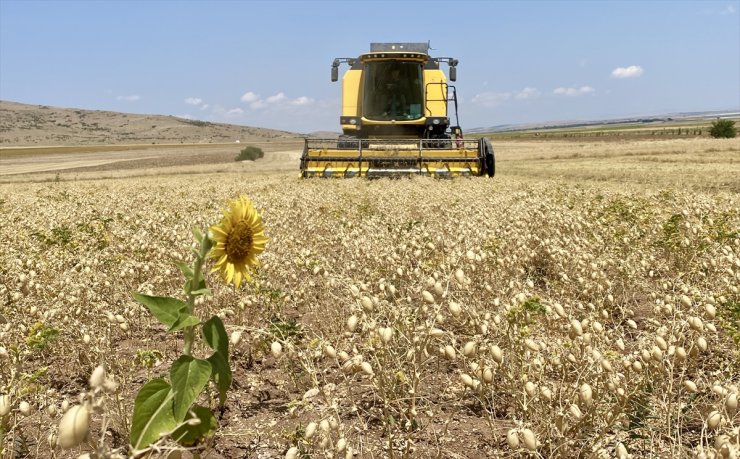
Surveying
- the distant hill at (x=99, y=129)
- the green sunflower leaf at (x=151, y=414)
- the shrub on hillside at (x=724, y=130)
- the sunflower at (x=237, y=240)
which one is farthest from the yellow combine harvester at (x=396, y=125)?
the distant hill at (x=99, y=129)

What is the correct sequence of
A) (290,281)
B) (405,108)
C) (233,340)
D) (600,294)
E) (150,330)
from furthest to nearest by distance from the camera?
(405,108), (290,281), (150,330), (600,294), (233,340)

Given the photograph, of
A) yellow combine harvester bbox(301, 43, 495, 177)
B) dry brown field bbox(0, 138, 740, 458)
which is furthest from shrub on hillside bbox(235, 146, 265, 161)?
dry brown field bbox(0, 138, 740, 458)

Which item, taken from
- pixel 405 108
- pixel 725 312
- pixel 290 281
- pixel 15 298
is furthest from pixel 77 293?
pixel 405 108

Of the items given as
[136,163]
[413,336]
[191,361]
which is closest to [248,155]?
[136,163]

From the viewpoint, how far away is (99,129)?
164 metres

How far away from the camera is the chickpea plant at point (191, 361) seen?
1.85 meters

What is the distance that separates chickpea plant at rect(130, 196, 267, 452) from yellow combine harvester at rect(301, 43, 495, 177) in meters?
14.8

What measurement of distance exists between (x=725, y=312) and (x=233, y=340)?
333 cm

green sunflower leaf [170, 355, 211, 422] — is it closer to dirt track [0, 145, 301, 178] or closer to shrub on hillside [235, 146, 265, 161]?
dirt track [0, 145, 301, 178]

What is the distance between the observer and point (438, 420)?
3.47 meters

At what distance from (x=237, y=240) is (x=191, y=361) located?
596mm

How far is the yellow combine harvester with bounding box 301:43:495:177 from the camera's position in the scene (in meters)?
17.6

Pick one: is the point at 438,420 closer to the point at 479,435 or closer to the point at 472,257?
the point at 479,435

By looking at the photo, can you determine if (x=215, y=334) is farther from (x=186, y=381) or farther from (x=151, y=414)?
(x=151, y=414)
